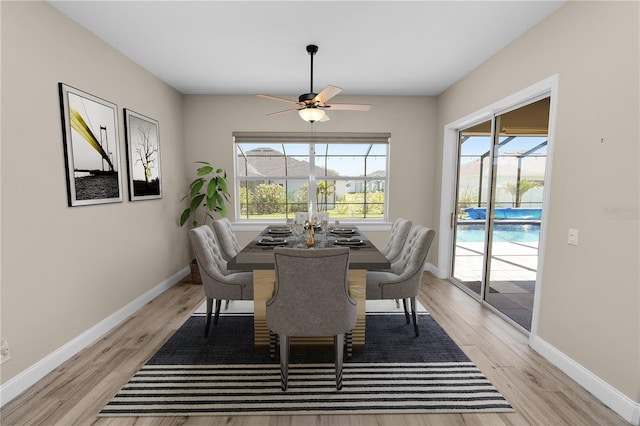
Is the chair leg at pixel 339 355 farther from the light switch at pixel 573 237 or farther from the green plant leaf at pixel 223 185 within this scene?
the green plant leaf at pixel 223 185

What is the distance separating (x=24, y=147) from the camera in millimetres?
1999

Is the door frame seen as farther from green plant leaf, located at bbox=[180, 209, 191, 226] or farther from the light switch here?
green plant leaf, located at bbox=[180, 209, 191, 226]

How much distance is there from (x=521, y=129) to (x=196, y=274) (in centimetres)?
424

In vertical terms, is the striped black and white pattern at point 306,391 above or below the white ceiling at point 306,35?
below

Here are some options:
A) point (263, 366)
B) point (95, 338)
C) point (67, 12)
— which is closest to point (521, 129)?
point (263, 366)

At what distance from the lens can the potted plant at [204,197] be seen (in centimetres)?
411

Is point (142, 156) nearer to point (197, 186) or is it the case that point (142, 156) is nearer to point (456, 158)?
point (197, 186)

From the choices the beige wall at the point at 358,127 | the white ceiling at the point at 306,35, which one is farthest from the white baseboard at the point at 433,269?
the white ceiling at the point at 306,35

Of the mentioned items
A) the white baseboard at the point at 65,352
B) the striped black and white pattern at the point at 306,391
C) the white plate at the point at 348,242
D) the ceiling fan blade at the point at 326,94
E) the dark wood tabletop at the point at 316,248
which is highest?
the ceiling fan blade at the point at 326,94

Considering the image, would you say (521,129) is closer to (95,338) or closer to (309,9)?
(309,9)

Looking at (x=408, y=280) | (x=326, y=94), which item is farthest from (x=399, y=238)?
(x=326, y=94)

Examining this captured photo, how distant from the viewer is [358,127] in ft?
15.0

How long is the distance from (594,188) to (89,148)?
3.86m

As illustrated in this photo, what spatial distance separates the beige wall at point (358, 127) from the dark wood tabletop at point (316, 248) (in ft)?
5.99
